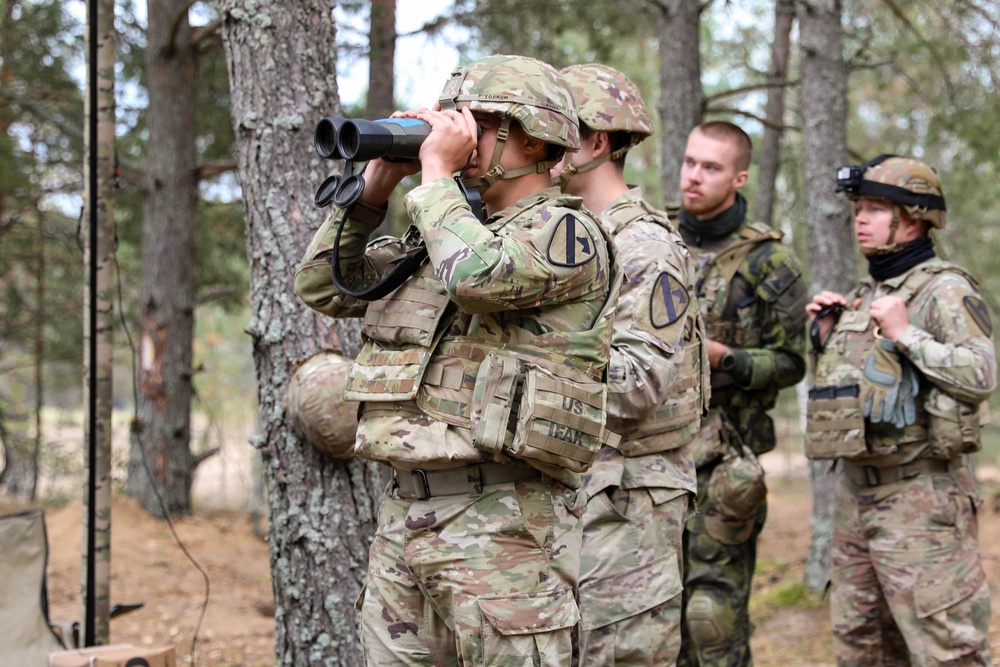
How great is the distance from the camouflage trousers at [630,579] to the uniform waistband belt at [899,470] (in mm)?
1118

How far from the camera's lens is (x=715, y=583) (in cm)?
390

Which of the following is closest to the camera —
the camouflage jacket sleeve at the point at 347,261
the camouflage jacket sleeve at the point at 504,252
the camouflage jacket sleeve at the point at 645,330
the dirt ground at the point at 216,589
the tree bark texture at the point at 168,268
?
the camouflage jacket sleeve at the point at 504,252

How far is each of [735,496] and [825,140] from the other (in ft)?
10.8

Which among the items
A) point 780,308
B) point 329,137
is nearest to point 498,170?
point 329,137

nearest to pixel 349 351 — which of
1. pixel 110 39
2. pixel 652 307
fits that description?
pixel 652 307

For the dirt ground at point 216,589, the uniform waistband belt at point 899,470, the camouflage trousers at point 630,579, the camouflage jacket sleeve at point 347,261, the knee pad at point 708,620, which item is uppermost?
the camouflage jacket sleeve at point 347,261

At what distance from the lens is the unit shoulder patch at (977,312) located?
3.75 meters

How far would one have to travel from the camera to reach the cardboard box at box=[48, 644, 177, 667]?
3477 millimetres

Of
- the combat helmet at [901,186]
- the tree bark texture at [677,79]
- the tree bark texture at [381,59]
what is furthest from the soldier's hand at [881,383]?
the tree bark texture at [381,59]

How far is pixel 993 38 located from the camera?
23.8 feet

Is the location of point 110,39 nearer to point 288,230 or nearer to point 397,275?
point 288,230

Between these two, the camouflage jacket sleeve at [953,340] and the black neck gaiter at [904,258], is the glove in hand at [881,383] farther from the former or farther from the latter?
the black neck gaiter at [904,258]

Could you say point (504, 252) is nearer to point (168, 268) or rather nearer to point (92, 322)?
point (92, 322)

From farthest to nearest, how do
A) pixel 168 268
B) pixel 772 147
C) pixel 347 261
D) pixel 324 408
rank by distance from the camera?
pixel 168 268
pixel 772 147
pixel 324 408
pixel 347 261
